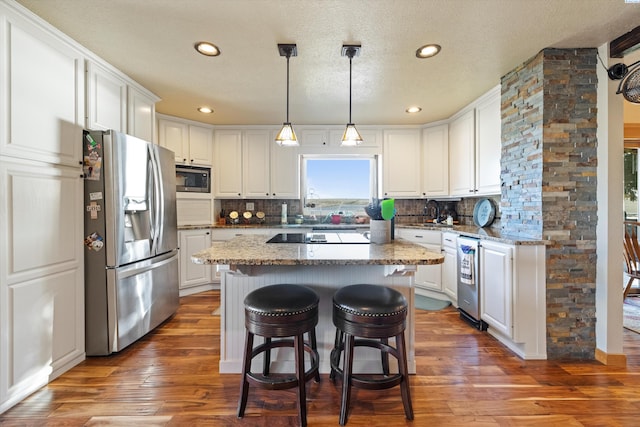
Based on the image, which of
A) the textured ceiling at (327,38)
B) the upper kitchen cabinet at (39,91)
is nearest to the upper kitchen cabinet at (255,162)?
the textured ceiling at (327,38)

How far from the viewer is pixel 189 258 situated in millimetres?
3598

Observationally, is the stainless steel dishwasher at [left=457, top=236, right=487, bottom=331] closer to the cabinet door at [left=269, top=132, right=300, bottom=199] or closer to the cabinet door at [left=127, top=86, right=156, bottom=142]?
the cabinet door at [left=269, top=132, right=300, bottom=199]

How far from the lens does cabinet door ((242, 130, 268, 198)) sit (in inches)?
164

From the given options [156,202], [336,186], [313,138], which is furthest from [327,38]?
[336,186]

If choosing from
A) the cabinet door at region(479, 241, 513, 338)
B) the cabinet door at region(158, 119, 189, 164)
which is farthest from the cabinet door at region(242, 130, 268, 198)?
the cabinet door at region(479, 241, 513, 338)

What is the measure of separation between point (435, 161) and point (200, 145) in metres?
3.39

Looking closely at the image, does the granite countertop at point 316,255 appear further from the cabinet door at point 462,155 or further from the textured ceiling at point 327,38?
the cabinet door at point 462,155

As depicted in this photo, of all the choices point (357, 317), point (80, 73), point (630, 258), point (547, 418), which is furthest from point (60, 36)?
point (630, 258)

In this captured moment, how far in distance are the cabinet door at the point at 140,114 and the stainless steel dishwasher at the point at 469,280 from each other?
3.46 metres

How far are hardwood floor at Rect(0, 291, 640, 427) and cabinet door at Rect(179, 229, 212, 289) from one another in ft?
4.51

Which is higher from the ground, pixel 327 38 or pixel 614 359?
pixel 327 38

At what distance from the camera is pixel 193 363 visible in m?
2.10

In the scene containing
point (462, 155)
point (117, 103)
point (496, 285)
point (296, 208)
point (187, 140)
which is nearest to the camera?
point (496, 285)

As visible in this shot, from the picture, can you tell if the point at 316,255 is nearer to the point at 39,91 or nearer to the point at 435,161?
the point at 39,91
